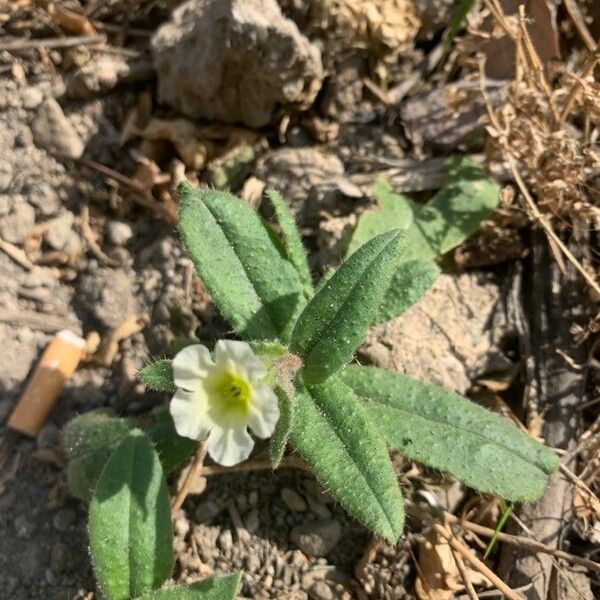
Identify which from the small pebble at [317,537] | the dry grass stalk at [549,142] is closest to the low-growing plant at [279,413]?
the small pebble at [317,537]

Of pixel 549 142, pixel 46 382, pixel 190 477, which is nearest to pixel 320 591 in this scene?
pixel 190 477

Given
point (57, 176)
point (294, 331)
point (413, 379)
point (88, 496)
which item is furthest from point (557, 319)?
point (57, 176)

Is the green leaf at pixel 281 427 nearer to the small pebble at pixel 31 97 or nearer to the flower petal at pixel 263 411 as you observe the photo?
the flower petal at pixel 263 411

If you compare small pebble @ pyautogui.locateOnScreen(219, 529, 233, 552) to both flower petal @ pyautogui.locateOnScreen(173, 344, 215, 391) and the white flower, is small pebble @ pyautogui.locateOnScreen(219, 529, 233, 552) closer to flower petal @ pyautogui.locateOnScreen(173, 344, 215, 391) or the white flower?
the white flower

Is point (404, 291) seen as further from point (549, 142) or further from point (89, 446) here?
point (89, 446)

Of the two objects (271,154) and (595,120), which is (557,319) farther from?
(271,154)

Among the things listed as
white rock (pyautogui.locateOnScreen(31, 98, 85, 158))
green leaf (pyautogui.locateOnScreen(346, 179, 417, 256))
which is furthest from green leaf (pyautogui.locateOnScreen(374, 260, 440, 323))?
white rock (pyautogui.locateOnScreen(31, 98, 85, 158))
